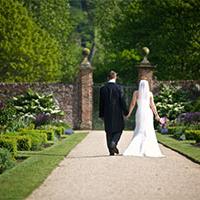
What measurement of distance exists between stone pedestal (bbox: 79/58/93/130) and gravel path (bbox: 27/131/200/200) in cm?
1812

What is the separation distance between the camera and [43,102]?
3284 cm

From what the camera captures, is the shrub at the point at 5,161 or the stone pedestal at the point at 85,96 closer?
the shrub at the point at 5,161

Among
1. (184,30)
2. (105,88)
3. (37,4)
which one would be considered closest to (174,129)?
(105,88)

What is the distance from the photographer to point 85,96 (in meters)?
33.6

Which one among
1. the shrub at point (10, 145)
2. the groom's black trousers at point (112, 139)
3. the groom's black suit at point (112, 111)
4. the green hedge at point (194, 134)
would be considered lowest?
the green hedge at point (194, 134)

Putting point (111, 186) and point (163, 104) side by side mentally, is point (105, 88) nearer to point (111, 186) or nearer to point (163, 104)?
point (111, 186)

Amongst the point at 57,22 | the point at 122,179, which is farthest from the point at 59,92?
the point at 122,179

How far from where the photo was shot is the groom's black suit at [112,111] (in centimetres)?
1597

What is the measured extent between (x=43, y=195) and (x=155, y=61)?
32.2 m

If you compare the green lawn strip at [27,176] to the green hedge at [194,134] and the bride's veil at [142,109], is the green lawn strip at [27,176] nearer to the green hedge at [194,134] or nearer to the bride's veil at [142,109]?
the bride's veil at [142,109]

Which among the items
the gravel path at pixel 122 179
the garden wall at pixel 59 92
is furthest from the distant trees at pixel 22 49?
the gravel path at pixel 122 179

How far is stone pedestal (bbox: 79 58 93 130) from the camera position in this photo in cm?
3350

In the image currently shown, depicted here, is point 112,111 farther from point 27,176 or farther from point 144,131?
point 27,176

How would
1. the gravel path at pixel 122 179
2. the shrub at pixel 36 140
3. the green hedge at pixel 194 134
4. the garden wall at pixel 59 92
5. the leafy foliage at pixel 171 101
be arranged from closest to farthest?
the gravel path at pixel 122 179 < the shrub at pixel 36 140 < the green hedge at pixel 194 134 < the leafy foliage at pixel 171 101 < the garden wall at pixel 59 92
